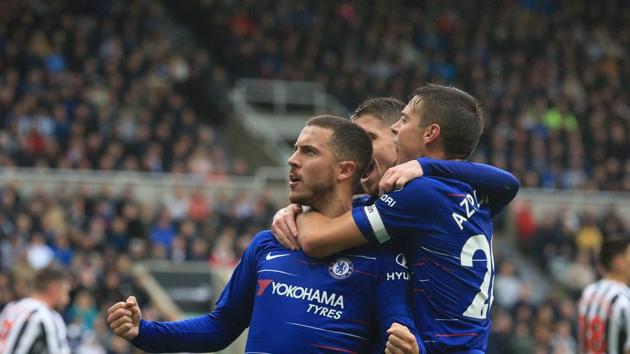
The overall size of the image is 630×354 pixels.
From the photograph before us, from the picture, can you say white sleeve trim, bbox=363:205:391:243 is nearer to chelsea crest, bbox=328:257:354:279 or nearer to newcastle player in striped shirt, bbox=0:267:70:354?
chelsea crest, bbox=328:257:354:279

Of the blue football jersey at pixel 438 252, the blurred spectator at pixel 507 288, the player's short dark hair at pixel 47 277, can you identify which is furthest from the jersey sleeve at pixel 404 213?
the blurred spectator at pixel 507 288

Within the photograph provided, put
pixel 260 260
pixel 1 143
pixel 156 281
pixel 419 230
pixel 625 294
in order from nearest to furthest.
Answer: pixel 419 230
pixel 260 260
pixel 625 294
pixel 156 281
pixel 1 143

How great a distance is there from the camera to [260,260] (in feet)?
14.2

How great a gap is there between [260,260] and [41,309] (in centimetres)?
405

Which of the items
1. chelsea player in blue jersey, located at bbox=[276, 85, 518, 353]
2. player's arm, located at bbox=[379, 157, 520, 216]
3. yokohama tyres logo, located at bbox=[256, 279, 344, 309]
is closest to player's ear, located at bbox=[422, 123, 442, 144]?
chelsea player in blue jersey, located at bbox=[276, 85, 518, 353]

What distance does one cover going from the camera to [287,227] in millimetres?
4301

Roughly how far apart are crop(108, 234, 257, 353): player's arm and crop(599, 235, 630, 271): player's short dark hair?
3444mm

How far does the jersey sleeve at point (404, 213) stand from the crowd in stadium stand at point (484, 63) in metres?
17.0

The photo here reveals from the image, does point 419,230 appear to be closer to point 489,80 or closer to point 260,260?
point 260,260

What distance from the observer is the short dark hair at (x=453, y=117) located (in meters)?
4.15

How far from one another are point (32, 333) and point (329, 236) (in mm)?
4435

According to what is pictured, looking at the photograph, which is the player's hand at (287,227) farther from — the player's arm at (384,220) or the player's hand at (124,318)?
the player's hand at (124,318)

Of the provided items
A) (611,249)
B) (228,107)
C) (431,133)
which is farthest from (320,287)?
(228,107)

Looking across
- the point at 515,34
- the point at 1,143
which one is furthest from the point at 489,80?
the point at 1,143
